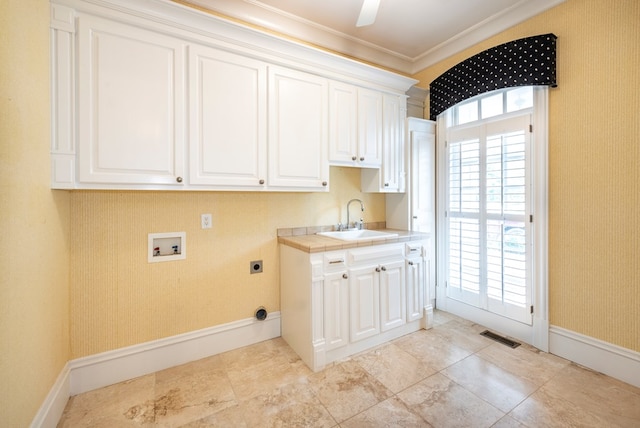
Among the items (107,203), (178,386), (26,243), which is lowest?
(178,386)

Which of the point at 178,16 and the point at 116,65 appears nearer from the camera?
the point at 116,65

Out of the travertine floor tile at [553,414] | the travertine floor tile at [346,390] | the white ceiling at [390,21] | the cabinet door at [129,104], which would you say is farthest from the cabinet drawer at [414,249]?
the white ceiling at [390,21]

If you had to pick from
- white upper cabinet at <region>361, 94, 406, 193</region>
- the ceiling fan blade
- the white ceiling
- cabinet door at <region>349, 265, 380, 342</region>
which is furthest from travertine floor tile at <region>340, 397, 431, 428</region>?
the white ceiling

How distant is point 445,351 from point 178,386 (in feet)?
6.83

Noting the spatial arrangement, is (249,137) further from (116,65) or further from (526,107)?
(526,107)

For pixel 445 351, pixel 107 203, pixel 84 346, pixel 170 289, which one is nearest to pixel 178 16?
pixel 107 203

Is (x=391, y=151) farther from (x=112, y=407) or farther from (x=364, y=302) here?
(x=112, y=407)

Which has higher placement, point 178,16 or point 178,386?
point 178,16

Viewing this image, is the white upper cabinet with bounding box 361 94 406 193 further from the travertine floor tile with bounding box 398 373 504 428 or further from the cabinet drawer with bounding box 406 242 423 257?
A: the travertine floor tile with bounding box 398 373 504 428

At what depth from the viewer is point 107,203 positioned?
189cm

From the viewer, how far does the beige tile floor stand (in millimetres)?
1562

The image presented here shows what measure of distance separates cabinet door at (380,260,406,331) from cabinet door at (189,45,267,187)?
1.36 m

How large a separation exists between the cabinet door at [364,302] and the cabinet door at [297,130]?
84 cm

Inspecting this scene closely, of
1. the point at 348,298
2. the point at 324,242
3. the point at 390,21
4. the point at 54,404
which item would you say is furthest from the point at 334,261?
the point at 390,21
